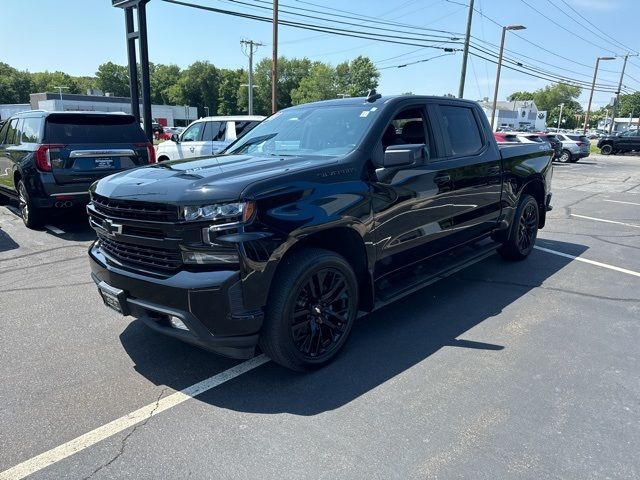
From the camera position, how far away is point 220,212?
9.38 feet

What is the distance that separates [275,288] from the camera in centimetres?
306

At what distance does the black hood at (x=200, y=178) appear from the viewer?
9.53ft

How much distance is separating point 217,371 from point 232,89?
396 ft

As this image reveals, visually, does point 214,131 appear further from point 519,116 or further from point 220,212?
point 519,116

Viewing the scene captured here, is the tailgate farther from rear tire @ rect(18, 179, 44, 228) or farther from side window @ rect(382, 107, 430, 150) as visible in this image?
side window @ rect(382, 107, 430, 150)

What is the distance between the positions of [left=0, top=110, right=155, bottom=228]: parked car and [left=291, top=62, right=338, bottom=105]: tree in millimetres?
97554

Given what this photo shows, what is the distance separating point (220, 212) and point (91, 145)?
553cm

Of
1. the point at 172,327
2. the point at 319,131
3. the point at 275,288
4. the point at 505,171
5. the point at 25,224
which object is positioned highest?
the point at 319,131

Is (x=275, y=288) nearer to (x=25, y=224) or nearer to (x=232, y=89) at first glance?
(x=25, y=224)

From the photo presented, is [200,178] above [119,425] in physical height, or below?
above

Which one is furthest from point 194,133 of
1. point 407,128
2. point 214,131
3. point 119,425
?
point 119,425

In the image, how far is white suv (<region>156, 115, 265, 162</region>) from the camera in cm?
1153

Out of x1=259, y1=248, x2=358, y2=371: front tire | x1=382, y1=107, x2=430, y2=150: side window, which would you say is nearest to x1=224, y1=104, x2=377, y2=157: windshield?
x1=382, y1=107, x2=430, y2=150: side window

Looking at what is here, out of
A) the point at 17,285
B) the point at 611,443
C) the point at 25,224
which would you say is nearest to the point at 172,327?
the point at 611,443
